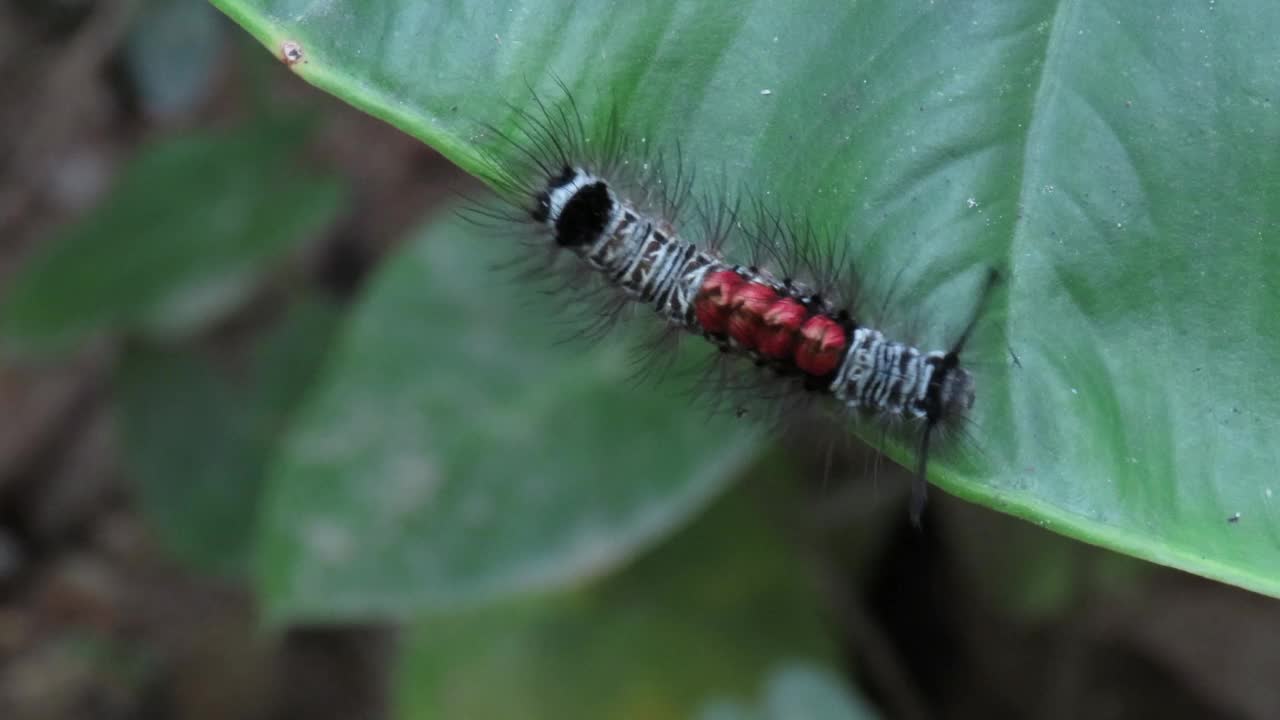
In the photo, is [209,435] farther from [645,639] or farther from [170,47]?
[645,639]

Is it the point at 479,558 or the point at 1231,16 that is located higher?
the point at 1231,16

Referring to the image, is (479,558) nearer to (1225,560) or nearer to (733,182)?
(733,182)

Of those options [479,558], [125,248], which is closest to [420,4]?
[479,558]

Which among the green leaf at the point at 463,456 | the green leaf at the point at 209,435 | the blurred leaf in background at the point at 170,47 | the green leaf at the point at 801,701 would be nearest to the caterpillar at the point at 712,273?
the green leaf at the point at 463,456

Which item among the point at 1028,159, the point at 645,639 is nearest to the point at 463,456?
the point at 645,639

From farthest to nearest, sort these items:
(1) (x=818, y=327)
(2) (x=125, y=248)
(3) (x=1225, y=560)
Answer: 1. (2) (x=125, y=248)
2. (1) (x=818, y=327)
3. (3) (x=1225, y=560)

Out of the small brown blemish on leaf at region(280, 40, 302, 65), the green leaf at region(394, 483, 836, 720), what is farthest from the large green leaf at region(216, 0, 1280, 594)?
the green leaf at region(394, 483, 836, 720)
